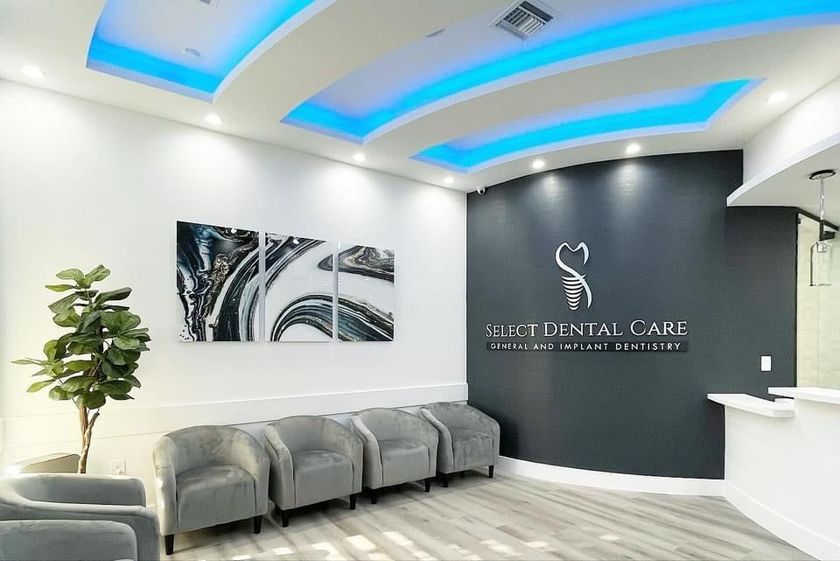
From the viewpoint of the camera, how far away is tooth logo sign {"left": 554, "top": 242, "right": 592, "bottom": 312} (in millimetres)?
5598

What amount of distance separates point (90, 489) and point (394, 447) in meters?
2.61

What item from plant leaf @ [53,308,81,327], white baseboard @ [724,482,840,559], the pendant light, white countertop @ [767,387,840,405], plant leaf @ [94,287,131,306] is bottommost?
white baseboard @ [724,482,840,559]

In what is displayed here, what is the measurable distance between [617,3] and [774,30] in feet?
3.02

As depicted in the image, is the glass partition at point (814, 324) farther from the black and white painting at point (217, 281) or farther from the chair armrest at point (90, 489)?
the chair armrest at point (90, 489)

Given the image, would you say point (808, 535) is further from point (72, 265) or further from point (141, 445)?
point (72, 265)

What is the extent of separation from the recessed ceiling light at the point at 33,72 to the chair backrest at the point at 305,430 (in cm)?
326

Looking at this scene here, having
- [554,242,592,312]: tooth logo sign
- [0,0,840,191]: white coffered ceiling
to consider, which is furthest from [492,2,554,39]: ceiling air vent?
[554,242,592,312]: tooth logo sign

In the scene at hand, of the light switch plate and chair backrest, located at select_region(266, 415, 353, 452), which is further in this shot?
the light switch plate

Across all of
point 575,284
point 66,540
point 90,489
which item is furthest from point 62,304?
point 575,284

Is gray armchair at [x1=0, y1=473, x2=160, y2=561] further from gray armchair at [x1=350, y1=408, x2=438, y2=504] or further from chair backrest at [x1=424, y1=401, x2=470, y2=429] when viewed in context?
chair backrest at [x1=424, y1=401, x2=470, y2=429]

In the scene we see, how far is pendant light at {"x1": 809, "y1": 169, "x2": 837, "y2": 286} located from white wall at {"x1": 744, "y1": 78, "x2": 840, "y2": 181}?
0.85 feet

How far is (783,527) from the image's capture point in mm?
4027

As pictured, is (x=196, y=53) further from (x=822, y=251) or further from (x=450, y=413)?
(x=822, y=251)

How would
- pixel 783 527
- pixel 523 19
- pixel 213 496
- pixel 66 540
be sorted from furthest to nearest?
pixel 783 527
pixel 213 496
pixel 523 19
pixel 66 540
